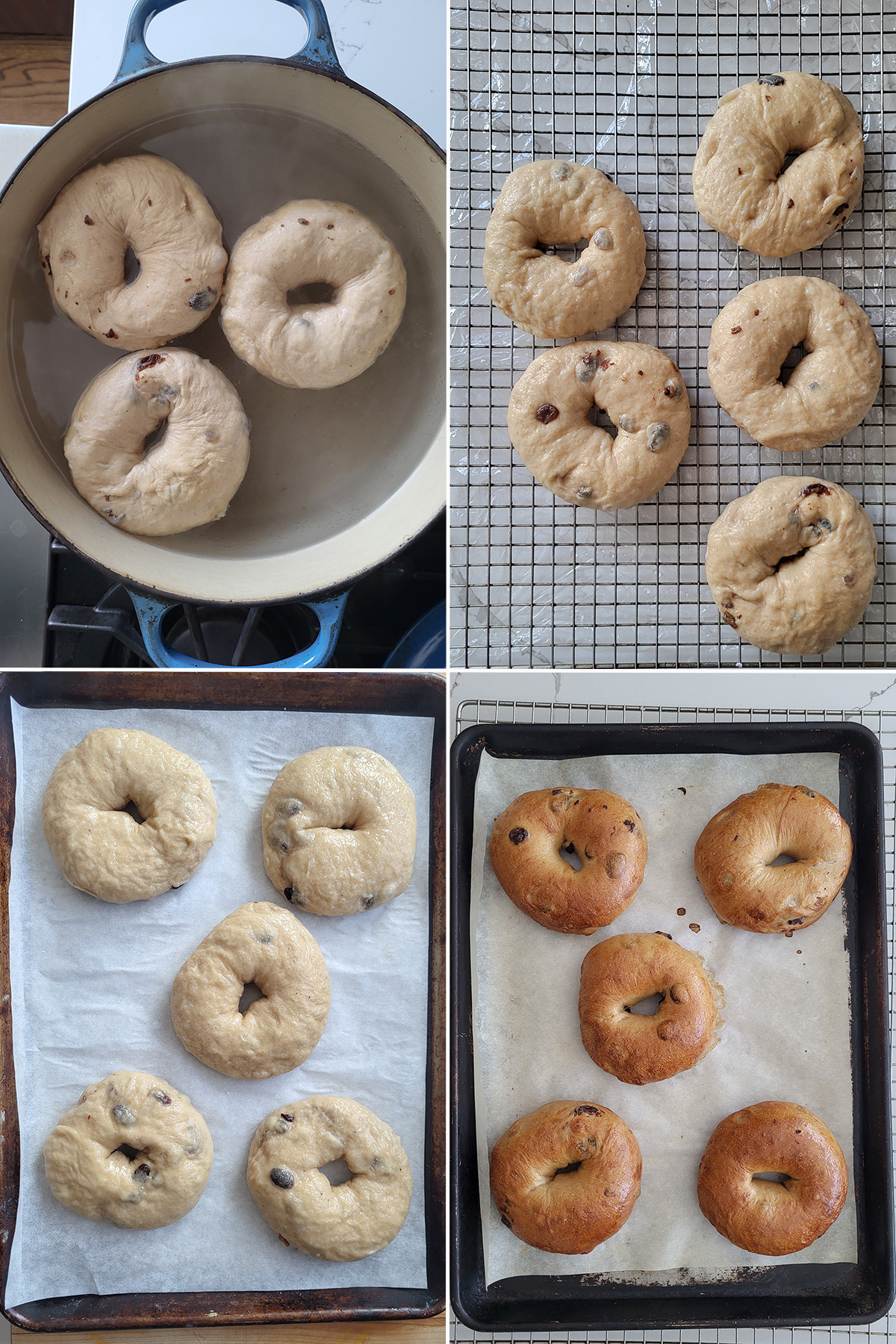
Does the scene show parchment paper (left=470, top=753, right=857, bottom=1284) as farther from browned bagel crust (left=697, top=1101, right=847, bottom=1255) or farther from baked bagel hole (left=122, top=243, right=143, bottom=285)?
baked bagel hole (left=122, top=243, right=143, bottom=285)

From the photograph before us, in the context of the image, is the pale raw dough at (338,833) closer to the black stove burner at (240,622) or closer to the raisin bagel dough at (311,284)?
the black stove burner at (240,622)

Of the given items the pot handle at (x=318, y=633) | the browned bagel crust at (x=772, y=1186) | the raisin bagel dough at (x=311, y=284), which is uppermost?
the raisin bagel dough at (x=311, y=284)

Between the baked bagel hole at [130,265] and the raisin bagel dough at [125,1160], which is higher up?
the baked bagel hole at [130,265]

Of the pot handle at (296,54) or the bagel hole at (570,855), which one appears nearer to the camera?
the pot handle at (296,54)

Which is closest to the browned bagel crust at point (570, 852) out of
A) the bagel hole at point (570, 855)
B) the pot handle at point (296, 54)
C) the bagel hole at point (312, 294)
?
the bagel hole at point (570, 855)

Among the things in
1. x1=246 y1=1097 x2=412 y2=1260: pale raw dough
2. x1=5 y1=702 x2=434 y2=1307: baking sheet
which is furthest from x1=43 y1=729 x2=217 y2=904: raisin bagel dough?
x1=246 y1=1097 x2=412 y2=1260: pale raw dough

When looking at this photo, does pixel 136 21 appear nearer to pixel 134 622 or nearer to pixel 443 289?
pixel 443 289

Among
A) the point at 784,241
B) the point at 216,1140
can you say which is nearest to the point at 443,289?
the point at 784,241
